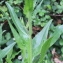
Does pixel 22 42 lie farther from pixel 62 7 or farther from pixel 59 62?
pixel 62 7

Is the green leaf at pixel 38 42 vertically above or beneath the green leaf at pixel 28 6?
beneath

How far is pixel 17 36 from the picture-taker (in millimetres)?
821

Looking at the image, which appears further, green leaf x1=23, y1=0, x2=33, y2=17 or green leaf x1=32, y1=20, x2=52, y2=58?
green leaf x1=32, y1=20, x2=52, y2=58

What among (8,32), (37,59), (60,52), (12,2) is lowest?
(60,52)

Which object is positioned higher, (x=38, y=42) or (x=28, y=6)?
(x=28, y=6)

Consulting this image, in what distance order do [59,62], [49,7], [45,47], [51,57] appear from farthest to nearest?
[49,7], [51,57], [59,62], [45,47]

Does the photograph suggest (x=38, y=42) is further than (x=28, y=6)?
Yes

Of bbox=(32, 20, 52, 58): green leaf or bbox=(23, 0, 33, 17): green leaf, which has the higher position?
bbox=(23, 0, 33, 17): green leaf

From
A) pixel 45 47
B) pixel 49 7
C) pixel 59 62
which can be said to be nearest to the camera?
pixel 45 47

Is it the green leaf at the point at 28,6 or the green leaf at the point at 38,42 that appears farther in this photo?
the green leaf at the point at 38,42

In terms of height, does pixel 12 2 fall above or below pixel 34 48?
below

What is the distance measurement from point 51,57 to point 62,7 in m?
0.55

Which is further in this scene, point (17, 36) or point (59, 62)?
point (59, 62)

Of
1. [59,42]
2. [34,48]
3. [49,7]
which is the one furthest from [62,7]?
[34,48]
